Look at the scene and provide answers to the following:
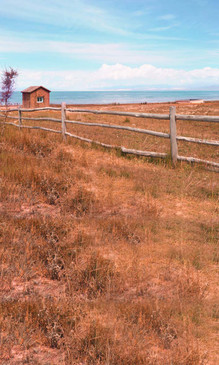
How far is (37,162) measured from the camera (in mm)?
7086

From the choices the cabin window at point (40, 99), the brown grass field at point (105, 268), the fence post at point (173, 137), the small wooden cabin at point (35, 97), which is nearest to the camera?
the brown grass field at point (105, 268)

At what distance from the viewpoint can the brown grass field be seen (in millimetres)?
2438

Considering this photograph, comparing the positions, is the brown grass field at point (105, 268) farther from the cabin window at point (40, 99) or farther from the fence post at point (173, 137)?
the cabin window at point (40, 99)

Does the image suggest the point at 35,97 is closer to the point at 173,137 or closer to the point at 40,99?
the point at 40,99

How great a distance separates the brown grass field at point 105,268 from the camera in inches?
96.0

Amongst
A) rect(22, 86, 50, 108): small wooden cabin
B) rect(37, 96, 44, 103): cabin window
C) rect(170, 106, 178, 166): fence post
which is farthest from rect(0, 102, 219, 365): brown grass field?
rect(37, 96, 44, 103): cabin window

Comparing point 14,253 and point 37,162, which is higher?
point 37,162

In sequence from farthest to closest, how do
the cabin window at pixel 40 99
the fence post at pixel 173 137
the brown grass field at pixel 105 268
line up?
1. the cabin window at pixel 40 99
2. the fence post at pixel 173 137
3. the brown grass field at pixel 105 268

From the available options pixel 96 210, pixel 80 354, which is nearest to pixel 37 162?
pixel 96 210

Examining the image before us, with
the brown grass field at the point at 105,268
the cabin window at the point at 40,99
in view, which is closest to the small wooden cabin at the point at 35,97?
the cabin window at the point at 40,99

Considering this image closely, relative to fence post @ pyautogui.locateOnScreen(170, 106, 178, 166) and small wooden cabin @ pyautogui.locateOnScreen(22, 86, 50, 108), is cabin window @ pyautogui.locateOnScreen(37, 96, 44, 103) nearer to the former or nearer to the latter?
small wooden cabin @ pyautogui.locateOnScreen(22, 86, 50, 108)

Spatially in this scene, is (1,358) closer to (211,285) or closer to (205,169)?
(211,285)

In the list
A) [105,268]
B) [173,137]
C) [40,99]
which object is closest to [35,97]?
[40,99]

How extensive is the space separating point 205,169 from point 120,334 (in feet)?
18.6
